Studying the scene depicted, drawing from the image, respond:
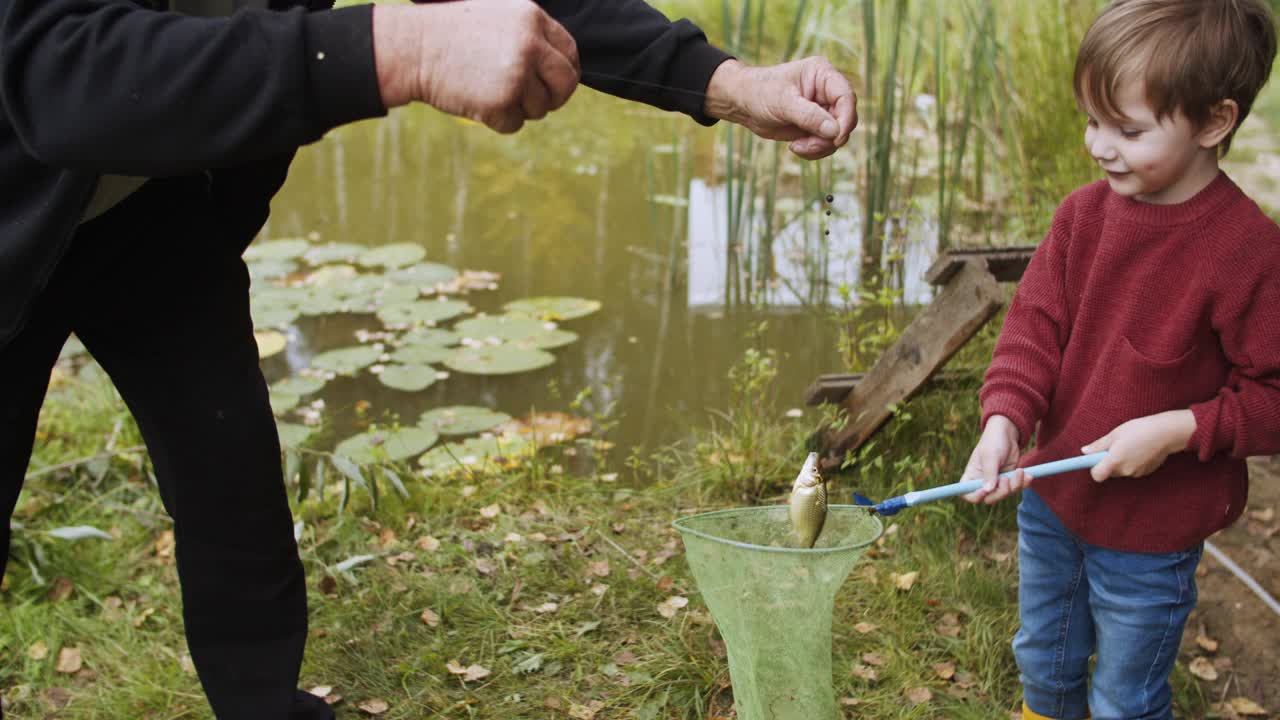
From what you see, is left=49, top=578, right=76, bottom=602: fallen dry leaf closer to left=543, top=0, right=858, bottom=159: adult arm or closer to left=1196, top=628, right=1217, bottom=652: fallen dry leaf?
left=543, top=0, right=858, bottom=159: adult arm

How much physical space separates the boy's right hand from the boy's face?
38cm

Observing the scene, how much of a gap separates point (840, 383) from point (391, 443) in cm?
149

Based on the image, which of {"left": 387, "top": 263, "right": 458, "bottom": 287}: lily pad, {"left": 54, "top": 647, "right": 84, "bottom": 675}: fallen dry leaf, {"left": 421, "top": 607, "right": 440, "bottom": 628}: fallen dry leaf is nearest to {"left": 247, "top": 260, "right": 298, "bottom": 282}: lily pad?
{"left": 387, "top": 263, "right": 458, "bottom": 287}: lily pad

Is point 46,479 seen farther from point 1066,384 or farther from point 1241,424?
point 1241,424

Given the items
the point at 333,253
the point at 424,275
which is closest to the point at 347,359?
the point at 424,275

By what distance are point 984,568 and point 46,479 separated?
2480 millimetres

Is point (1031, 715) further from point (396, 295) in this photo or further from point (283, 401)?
point (396, 295)

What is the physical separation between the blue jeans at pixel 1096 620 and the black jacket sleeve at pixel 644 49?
849 millimetres

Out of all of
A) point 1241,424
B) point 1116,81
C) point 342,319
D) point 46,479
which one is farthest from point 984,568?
point 342,319

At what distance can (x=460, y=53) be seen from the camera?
1205 millimetres

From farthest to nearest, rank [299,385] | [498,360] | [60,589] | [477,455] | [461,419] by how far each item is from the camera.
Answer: [498,360] → [299,385] → [461,419] → [477,455] → [60,589]

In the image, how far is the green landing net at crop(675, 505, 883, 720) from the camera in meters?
1.64

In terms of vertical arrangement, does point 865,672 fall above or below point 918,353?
below

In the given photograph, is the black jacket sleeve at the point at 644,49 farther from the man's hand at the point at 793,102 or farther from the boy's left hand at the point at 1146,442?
the boy's left hand at the point at 1146,442
